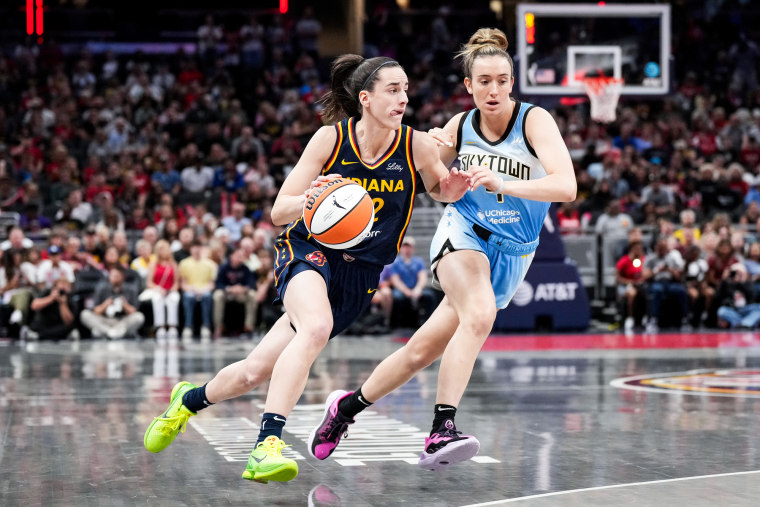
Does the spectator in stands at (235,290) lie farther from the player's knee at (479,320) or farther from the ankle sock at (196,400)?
the player's knee at (479,320)

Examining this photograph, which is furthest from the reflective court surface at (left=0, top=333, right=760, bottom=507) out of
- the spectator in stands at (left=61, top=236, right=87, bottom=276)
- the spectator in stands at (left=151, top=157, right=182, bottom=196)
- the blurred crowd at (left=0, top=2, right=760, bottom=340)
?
the spectator in stands at (left=151, top=157, right=182, bottom=196)

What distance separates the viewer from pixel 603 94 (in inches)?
567

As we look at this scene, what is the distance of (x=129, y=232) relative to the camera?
1611 centimetres

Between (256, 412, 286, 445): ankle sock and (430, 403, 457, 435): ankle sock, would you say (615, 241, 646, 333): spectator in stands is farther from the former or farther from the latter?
(256, 412, 286, 445): ankle sock

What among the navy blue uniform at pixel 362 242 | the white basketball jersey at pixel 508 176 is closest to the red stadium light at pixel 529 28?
the white basketball jersey at pixel 508 176

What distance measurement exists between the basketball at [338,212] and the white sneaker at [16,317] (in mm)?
10395

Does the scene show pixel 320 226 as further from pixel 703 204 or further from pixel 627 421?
pixel 703 204

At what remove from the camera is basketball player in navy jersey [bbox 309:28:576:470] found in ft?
17.1

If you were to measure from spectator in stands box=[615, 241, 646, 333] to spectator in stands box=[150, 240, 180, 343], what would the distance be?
20.0 feet

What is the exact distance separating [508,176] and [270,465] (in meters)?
1.91

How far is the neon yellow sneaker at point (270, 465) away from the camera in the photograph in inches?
180

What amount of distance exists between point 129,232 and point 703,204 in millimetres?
9159

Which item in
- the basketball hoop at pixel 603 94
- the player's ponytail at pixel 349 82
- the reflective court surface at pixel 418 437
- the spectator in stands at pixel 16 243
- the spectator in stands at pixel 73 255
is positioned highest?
the basketball hoop at pixel 603 94

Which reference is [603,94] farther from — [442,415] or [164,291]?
[442,415]
